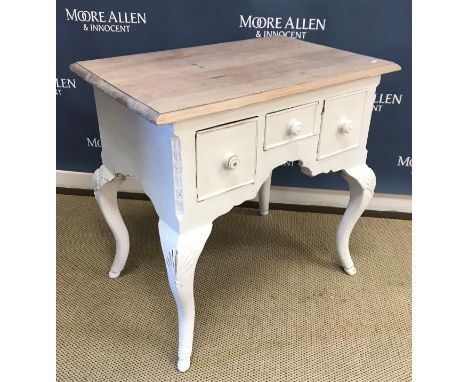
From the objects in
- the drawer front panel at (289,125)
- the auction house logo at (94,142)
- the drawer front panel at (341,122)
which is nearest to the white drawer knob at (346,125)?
the drawer front panel at (341,122)

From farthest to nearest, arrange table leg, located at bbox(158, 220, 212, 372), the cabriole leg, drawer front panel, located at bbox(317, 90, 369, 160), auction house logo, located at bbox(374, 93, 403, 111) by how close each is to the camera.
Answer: auction house logo, located at bbox(374, 93, 403, 111)
the cabriole leg
drawer front panel, located at bbox(317, 90, 369, 160)
table leg, located at bbox(158, 220, 212, 372)

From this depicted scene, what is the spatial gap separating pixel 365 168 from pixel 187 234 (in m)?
0.59

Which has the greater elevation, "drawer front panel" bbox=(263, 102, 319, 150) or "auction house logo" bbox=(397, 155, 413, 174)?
"drawer front panel" bbox=(263, 102, 319, 150)

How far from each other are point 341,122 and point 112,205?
2.24 ft

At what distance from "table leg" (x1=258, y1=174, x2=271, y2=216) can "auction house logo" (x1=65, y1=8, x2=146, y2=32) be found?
0.74 meters

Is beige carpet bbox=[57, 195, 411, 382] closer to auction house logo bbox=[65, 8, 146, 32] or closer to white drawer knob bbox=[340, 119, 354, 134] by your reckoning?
white drawer knob bbox=[340, 119, 354, 134]

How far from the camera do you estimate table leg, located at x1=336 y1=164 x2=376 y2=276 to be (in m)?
1.34

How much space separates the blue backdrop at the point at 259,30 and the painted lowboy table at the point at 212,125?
35cm

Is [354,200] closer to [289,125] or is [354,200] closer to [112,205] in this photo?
[289,125]

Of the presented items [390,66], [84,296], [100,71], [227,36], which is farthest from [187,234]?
[227,36]

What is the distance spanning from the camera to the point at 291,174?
189 centimetres

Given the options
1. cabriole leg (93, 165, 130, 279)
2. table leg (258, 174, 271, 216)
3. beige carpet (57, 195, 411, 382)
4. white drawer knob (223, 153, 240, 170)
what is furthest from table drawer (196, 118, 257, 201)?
table leg (258, 174, 271, 216)

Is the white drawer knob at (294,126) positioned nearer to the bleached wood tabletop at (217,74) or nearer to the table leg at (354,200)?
the bleached wood tabletop at (217,74)

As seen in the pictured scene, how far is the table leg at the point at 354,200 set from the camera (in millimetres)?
1345
